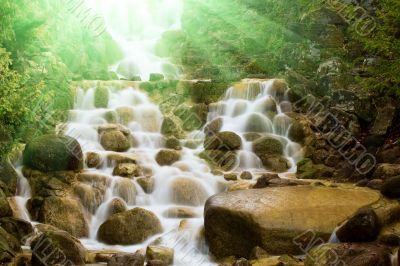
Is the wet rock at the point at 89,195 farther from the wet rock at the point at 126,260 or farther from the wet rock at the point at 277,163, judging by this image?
the wet rock at the point at 277,163

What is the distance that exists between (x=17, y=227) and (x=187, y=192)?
4972 millimetres

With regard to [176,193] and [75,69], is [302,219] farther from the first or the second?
[75,69]

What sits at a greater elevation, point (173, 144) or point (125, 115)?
point (125, 115)

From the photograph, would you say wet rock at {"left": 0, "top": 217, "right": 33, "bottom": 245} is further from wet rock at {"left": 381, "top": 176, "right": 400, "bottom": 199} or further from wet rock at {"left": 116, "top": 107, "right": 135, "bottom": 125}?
wet rock at {"left": 116, "top": 107, "right": 135, "bottom": 125}

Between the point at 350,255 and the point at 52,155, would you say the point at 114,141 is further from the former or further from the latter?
the point at 350,255

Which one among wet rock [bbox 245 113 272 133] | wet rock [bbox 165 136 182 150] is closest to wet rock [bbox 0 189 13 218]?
wet rock [bbox 165 136 182 150]

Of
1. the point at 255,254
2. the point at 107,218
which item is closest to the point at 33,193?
the point at 107,218

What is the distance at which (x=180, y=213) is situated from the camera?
1239 cm

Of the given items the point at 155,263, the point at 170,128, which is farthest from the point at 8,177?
the point at 170,128

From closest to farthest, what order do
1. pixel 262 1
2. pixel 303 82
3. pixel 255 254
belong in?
pixel 255 254
pixel 303 82
pixel 262 1

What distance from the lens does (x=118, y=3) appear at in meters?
38.6

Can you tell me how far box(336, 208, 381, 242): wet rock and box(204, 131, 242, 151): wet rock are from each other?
7922mm

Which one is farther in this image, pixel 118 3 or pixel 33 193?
pixel 118 3

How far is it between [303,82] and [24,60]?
11.8 m
